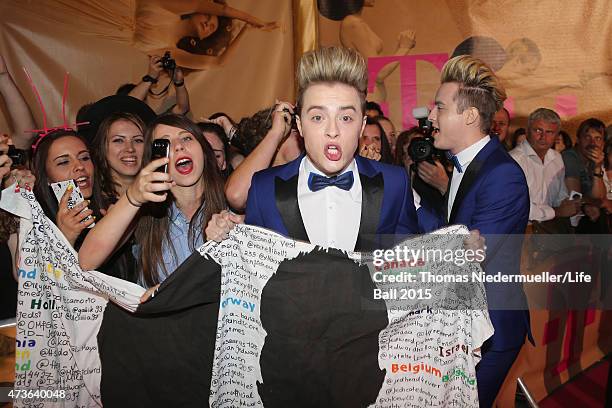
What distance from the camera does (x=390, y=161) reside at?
393cm

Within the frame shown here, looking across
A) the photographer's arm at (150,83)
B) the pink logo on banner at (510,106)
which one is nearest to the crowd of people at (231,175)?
the photographer's arm at (150,83)

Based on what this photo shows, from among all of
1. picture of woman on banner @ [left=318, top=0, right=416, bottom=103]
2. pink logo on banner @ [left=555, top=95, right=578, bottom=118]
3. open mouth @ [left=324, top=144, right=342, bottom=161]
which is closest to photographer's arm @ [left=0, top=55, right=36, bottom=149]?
picture of woman on banner @ [left=318, top=0, right=416, bottom=103]

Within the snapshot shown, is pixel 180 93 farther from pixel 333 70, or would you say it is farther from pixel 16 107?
pixel 333 70

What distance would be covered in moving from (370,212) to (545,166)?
347 cm

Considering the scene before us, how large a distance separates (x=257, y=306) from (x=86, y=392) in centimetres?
83

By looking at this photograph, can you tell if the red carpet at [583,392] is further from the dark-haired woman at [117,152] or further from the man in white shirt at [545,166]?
the dark-haired woman at [117,152]

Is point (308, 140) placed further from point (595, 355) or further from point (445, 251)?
point (595, 355)

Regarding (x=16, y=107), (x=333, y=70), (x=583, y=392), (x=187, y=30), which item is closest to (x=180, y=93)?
(x=187, y=30)

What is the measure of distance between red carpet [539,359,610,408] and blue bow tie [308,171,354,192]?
2542 millimetres

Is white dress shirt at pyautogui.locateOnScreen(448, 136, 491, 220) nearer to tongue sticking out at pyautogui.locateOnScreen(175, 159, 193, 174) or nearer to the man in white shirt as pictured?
tongue sticking out at pyautogui.locateOnScreen(175, 159, 193, 174)

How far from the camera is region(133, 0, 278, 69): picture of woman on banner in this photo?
5.72m

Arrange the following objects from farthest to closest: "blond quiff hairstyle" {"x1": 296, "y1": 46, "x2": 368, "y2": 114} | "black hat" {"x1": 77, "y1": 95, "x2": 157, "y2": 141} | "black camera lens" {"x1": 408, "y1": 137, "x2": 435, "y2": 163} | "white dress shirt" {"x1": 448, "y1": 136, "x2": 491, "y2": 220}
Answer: "black hat" {"x1": 77, "y1": 95, "x2": 157, "y2": 141} < "black camera lens" {"x1": 408, "y1": 137, "x2": 435, "y2": 163} < "white dress shirt" {"x1": 448, "y1": 136, "x2": 491, "y2": 220} < "blond quiff hairstyle" {"x1": 296, "y1": 46, "x2": 368, "y2": 114}

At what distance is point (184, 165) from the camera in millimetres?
2689

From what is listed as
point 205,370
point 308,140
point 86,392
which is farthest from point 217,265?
point 86,392
